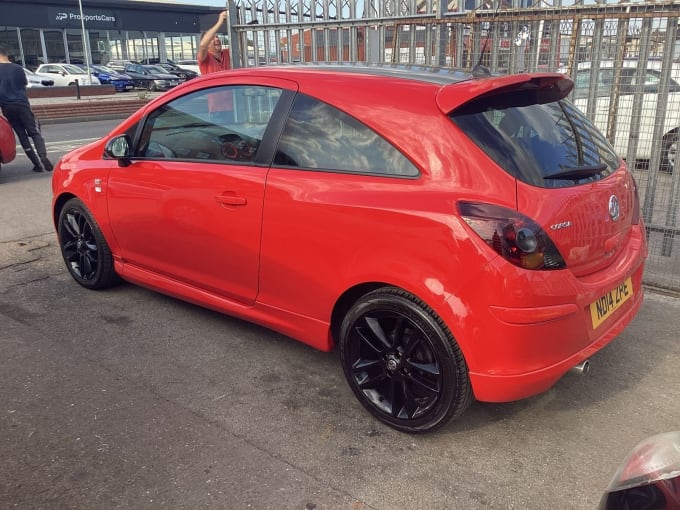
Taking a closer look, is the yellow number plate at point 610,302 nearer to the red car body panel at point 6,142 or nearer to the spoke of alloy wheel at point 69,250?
the spoke of alloy wheel at point 69,250

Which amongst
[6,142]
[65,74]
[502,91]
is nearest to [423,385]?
[502,91]

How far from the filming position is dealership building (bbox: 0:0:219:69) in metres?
45.3

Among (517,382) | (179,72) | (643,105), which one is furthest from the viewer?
(179,72)

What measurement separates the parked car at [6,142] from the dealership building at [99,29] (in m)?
36.0

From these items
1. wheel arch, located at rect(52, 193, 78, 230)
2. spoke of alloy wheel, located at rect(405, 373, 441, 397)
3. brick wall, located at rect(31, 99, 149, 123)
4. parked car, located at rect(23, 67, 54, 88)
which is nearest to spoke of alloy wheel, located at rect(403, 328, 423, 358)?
spoke of alloy wheel, located at rect(405, 373, 441, 397)

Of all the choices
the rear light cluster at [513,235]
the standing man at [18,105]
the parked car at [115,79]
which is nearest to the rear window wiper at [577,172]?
the rear light cluster at [513,235]

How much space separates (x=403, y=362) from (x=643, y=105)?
3355mm

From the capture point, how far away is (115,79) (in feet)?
113

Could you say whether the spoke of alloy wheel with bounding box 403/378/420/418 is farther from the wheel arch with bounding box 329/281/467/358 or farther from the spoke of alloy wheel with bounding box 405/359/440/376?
the wheel arch with bounding box 329/281/467/358

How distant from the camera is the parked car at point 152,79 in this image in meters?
33.8

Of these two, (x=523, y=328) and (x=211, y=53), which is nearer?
(x=523, y=328)

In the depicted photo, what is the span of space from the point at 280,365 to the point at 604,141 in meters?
2.17

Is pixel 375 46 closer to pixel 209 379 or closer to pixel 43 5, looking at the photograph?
pixel 209 379

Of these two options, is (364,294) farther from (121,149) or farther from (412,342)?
(121,149)
